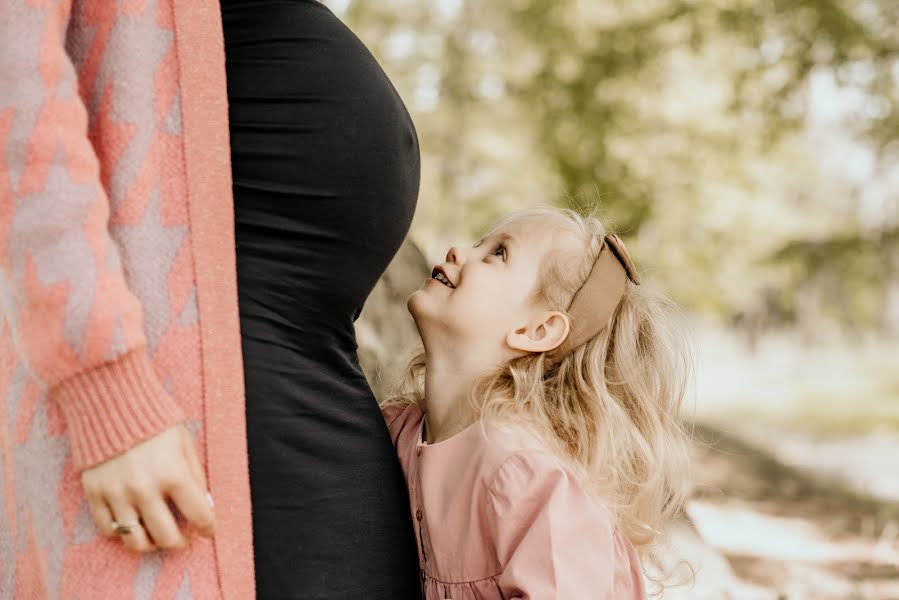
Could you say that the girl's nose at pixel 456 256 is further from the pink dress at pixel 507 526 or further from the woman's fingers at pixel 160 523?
the woman's fingers at pixel 160 523

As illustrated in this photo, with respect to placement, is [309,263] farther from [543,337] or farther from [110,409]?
[543,337]

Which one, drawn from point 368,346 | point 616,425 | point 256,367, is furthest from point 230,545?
point 368,346

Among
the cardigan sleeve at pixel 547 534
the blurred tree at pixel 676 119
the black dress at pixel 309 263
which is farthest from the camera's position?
the blurred tree at pixel 676 119

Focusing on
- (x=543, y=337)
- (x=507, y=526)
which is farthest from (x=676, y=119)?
(x=507, y=526)

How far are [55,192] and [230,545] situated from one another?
48 cm

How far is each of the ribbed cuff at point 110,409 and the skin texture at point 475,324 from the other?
89cm

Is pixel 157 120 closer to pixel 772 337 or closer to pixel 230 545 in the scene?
pixel 230 545

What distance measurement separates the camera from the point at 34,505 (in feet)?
3.79

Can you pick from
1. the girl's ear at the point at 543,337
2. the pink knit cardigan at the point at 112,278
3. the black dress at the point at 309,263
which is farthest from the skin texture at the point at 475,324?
the pink knit cardigan at the point at 112,278

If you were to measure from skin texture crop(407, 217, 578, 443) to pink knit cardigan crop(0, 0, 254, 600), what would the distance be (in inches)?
30.4

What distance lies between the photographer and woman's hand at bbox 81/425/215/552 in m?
1.05

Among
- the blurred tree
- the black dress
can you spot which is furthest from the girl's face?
the blurred tree

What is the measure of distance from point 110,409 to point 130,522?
0.44 feet

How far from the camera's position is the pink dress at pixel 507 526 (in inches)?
60.8
